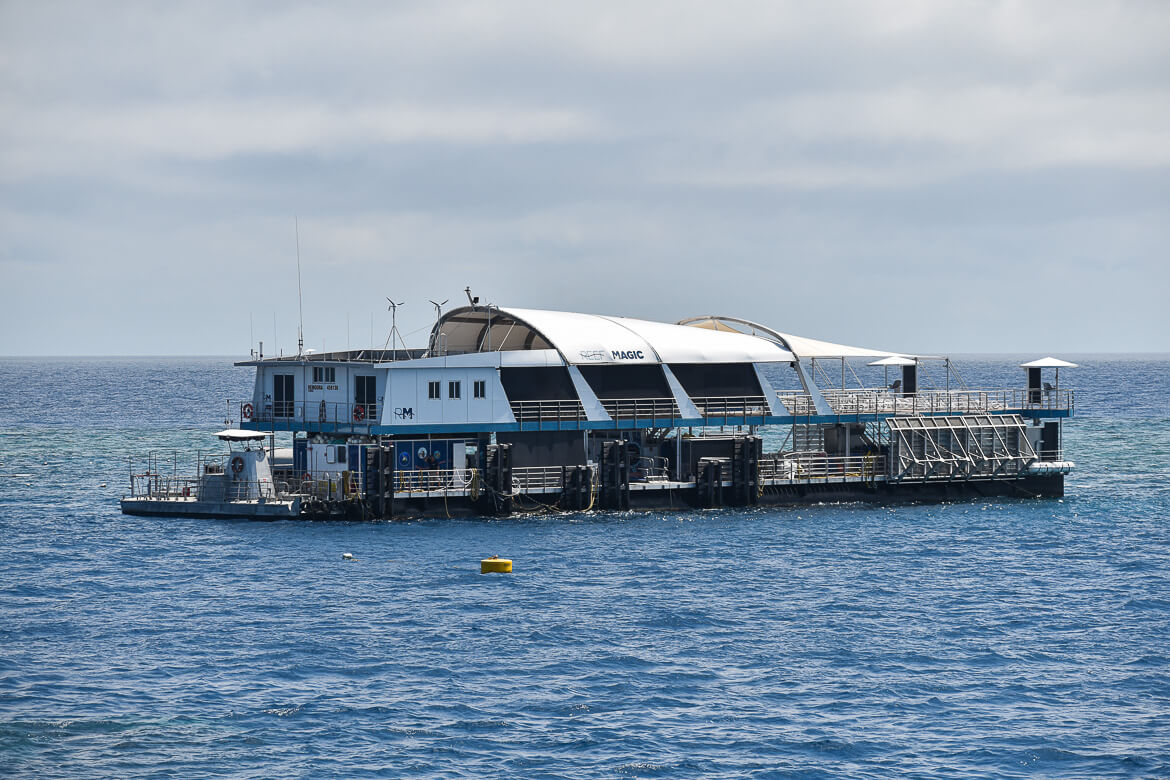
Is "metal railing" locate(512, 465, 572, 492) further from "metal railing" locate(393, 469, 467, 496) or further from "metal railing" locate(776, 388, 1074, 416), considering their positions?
"metal railing" locate(776, 388, 1074, 416)

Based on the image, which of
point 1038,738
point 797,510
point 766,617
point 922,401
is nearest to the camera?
point 1038,738

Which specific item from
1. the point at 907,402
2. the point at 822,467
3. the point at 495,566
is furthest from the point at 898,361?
the point at 495,566

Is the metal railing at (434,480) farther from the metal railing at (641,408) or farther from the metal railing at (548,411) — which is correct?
the metal railing at (641,408)

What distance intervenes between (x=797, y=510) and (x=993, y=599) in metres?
19.5

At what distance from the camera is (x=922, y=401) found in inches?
2918

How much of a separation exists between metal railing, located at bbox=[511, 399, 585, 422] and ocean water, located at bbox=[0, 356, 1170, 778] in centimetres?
494

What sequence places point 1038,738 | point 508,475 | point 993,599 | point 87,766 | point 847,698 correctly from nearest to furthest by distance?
point 87,766 < point 1038,738 < point 847,698 < point 993,599 < point 508,475

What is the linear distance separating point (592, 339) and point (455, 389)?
7892mm

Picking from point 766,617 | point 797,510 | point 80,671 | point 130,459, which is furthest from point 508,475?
point 130,459

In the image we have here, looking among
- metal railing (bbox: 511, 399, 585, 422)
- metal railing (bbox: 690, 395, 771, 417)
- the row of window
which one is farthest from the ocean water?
the row of window

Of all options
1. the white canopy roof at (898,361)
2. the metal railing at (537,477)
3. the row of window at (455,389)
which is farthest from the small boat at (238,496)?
the white canopy roof at (898,361)

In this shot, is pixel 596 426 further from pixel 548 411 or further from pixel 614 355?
pixel 614 355

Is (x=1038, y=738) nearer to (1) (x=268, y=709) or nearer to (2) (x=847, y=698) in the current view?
(2) (x=847, y=698)

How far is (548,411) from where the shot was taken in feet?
217
